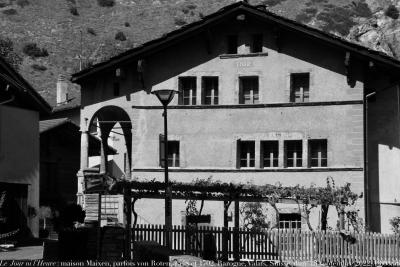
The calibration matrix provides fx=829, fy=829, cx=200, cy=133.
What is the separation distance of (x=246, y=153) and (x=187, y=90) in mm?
4208

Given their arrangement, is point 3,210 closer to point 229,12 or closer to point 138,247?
point 229,12

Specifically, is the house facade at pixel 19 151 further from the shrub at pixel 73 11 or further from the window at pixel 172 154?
the shrub at pixel 73 11

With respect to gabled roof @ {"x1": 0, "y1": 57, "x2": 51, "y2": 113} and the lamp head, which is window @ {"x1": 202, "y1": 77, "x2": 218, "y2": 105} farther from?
the lamp head

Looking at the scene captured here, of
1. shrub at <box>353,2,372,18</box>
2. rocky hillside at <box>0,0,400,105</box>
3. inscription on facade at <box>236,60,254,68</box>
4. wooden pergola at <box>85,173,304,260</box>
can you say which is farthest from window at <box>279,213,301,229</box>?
shrub at <box>353,2,372,18</box>

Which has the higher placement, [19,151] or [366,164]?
[19,151]

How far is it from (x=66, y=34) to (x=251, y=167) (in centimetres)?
9180

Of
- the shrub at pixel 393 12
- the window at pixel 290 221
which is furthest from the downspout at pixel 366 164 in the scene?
the shrub at pixel 393 12

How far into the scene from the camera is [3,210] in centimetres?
3672

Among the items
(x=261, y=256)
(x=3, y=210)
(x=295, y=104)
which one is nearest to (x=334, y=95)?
(x=295, y=104)

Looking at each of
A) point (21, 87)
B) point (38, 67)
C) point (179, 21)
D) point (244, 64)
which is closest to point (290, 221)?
point (244, 64)

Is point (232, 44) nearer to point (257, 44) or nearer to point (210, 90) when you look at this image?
point (257, 44)

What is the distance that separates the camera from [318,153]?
123 ft

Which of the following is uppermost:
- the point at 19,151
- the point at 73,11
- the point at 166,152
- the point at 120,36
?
the point at 73,11

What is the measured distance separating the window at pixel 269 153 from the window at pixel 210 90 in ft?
10.4
